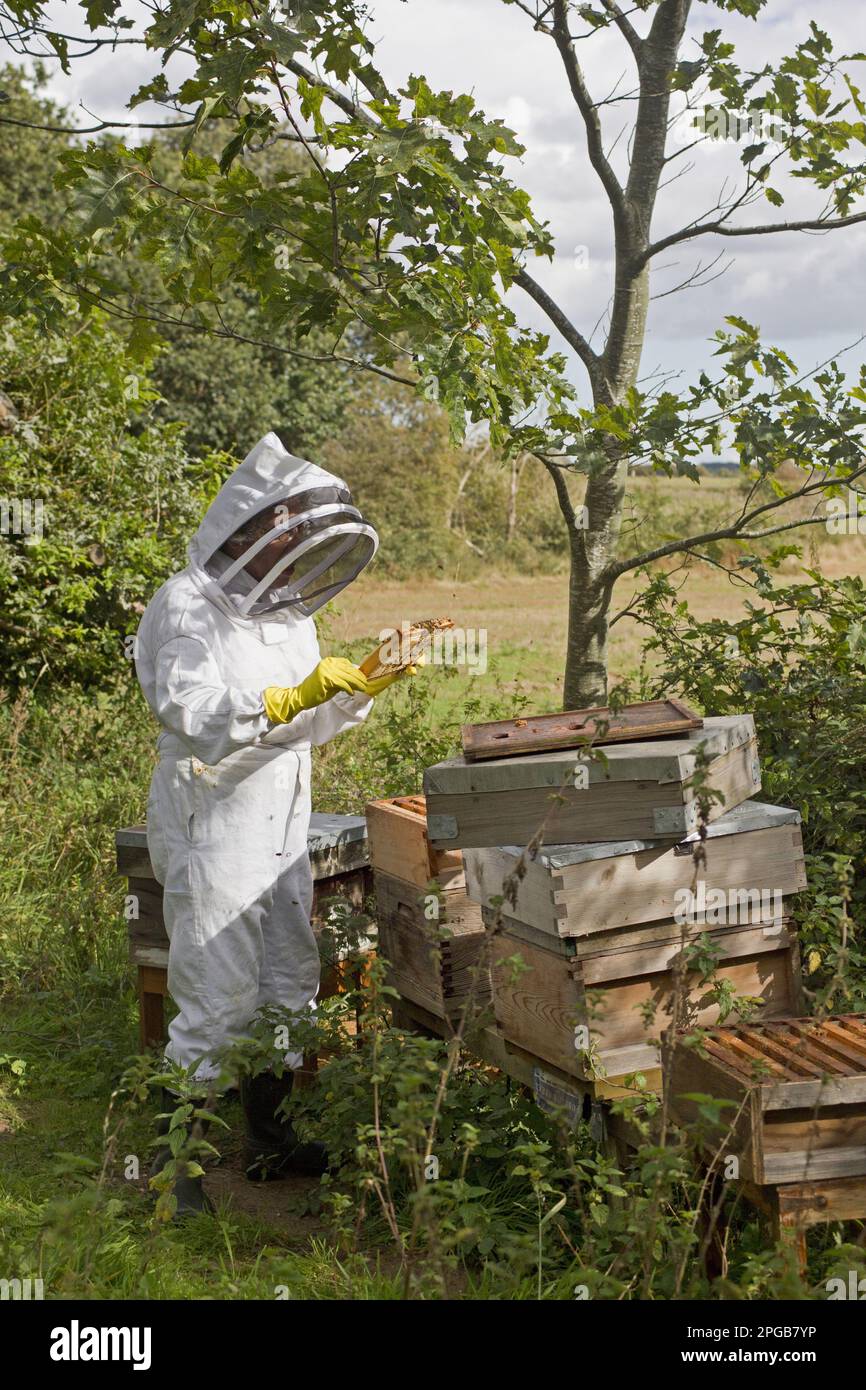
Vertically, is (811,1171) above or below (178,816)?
below

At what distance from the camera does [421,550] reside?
24.8 meters

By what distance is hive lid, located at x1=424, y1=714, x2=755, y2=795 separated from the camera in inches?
126

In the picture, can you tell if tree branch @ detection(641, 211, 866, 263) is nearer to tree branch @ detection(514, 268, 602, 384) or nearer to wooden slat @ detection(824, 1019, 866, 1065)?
tree branch @ detection(514, 268, 602, 384)

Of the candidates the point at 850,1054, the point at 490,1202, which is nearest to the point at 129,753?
the point at 490,1202

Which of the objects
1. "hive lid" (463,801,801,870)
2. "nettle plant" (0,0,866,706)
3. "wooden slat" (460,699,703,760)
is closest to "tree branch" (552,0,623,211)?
"nettle plant" (0,0,866,706)

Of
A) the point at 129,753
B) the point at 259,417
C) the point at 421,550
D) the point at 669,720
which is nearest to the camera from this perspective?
the point at 669,720

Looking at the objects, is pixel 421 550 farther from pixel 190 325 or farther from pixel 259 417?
pixel 190 325

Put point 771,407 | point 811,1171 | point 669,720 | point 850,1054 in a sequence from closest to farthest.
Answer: point 811,1171 → point 850,1054 → point 669,720 → point 771,407

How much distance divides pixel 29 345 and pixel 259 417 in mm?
14581

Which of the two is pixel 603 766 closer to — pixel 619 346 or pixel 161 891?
pixel 161 891

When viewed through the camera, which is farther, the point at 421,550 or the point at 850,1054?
the point at 421,550

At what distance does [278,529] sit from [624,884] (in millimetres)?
1398

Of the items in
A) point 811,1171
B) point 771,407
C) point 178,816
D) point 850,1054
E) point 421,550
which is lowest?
point 811,1171

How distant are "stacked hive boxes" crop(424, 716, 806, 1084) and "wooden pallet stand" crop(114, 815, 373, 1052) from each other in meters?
0.94
